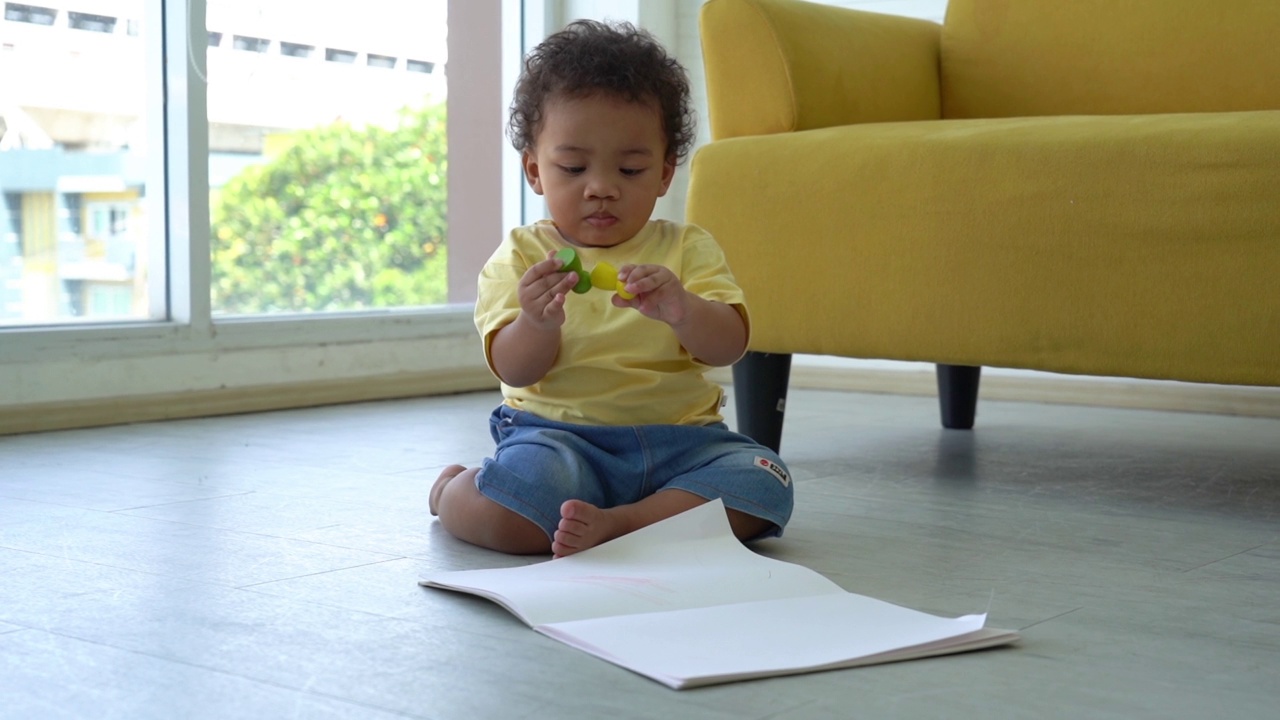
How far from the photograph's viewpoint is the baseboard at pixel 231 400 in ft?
6.17

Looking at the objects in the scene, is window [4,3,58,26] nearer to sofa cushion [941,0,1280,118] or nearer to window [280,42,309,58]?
window [280,42,309,58]

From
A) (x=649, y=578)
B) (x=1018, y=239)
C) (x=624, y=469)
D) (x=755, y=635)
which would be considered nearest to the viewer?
(x=755, y=635)

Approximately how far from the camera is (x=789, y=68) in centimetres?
161

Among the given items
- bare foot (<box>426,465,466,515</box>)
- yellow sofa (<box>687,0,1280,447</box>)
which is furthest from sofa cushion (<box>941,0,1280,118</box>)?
bare foot (<box>426,465,466,515</box>)

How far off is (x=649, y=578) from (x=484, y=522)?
0.21 meters

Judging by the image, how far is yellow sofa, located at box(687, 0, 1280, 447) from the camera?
50.6 inches

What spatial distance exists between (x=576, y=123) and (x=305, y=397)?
122cm

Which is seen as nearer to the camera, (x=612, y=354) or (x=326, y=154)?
(x=612, y=354)

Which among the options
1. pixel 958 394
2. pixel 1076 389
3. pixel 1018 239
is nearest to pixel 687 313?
pixel 1018 239

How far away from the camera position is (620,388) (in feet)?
3.91

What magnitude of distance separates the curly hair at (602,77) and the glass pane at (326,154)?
3.68 feet

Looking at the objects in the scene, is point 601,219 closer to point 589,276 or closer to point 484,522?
point 589,276

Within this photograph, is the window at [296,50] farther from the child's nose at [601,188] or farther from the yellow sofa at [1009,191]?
the child's nose at [601,188]

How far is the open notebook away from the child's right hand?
187 millimetres
